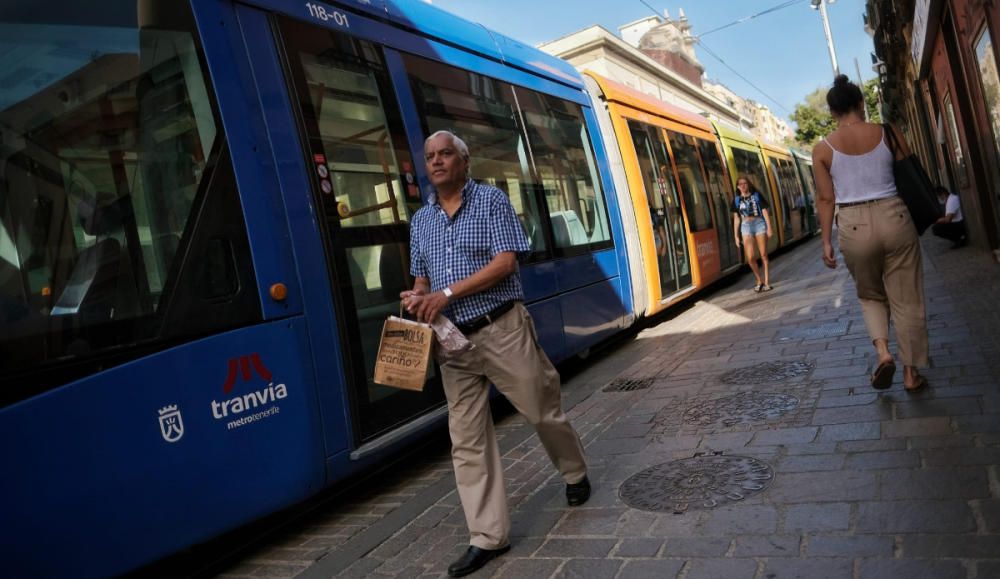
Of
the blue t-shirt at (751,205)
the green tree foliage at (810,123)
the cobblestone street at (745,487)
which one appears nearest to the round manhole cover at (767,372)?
the cobblestone street at (745,487)

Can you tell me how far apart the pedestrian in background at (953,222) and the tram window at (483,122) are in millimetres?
9720

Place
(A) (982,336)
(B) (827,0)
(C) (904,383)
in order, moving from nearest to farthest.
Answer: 1. (C) (904,383)
2. (A) (982,336)
3. (B) (827,0)

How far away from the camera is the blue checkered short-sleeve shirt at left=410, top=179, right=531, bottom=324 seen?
314 centimetres

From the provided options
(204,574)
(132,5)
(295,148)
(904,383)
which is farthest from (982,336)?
(132,5)

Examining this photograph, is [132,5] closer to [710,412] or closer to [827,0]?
[710,412]

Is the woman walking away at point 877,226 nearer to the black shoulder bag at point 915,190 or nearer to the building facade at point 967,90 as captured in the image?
the black shoulder bag at point 915,190

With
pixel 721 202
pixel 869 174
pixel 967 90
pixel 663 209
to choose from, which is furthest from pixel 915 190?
pixel 721 202

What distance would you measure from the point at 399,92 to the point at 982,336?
4507 mm

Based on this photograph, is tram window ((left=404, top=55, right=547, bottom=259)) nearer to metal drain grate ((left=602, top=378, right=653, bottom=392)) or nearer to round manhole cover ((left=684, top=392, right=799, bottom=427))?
metal drain grate ((left=602, top=378, right=653, bottom=392))

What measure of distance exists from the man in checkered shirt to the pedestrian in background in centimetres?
1227

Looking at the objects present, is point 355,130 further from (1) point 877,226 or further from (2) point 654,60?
(2) point 654,60

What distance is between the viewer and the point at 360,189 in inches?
176

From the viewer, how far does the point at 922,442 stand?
11.6 ft

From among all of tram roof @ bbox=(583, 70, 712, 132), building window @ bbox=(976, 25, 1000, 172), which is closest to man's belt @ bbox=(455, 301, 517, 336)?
tram roof @ bbox=(583, 70, 712, 132)
